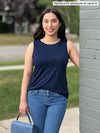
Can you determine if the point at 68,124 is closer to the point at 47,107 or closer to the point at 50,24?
the point at 47,107

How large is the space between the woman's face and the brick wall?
391 millimetres

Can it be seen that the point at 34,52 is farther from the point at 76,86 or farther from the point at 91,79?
the point at 76,86

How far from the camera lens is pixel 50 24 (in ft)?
8.83

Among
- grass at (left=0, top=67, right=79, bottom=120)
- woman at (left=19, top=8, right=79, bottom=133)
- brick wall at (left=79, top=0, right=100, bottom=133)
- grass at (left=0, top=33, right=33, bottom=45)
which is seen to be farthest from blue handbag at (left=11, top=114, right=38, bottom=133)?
grass at (left=0, top=33, right=33, bottom=45)

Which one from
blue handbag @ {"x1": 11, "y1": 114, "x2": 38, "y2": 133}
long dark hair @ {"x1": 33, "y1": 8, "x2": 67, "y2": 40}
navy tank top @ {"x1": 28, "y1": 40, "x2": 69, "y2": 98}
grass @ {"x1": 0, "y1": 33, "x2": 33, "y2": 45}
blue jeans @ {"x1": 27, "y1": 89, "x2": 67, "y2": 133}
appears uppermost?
long dark hair @ {"x1": 33, "y1": 8, "x2": 67, "y2": 40}

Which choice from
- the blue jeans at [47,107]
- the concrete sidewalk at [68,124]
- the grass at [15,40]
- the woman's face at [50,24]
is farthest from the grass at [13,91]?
the grass at [15,40]

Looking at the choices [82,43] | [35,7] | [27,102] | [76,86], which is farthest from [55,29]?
[35,7]

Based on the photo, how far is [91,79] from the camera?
299 centimetres

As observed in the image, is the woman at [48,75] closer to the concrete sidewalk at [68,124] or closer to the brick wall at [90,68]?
the brick wall at [90,68]

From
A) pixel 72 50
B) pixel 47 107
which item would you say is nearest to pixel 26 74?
Answer: pixel 47 107

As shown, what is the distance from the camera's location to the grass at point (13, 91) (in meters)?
5.64

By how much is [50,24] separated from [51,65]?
1.20 feet

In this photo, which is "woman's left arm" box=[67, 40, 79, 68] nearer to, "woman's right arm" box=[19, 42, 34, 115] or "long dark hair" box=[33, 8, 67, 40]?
"long dark hair" box=[33, 8, 67, 40]

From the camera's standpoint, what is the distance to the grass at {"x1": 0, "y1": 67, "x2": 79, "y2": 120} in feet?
18.5
